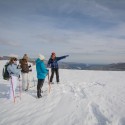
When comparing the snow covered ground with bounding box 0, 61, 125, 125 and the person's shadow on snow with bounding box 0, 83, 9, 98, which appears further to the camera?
the person's shadow on snow with bounding box 0, 83, 9, 98

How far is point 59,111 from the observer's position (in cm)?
745

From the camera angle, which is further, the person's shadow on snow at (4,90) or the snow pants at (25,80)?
the snow pants at (25,80)

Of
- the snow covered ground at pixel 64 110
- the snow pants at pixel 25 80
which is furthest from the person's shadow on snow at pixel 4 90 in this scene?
the snow pants at pixel 25 80

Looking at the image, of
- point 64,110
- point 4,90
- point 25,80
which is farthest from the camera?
point 4,90

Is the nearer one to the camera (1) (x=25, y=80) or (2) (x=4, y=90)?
(1) (x=25, y=80)

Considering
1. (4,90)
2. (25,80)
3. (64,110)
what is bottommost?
(64,110)

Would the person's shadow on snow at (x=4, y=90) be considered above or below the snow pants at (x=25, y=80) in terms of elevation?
below

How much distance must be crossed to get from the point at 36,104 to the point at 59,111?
1.50 meters

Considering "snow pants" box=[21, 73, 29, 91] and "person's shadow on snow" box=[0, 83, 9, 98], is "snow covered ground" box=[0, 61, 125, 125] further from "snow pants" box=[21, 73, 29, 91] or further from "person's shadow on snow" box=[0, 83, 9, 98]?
"snow pants" box=[21, 73, 29, 91]

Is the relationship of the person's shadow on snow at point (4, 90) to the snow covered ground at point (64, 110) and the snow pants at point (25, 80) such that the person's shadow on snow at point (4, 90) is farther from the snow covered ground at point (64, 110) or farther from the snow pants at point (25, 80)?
the snow pants at point (25, 80)

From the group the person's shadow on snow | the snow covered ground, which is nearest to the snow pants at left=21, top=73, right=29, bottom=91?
the person's shadow on snow

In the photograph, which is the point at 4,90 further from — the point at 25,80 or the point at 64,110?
the point at 64,110

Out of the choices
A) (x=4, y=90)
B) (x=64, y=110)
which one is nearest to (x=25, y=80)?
(x=4, y=90)

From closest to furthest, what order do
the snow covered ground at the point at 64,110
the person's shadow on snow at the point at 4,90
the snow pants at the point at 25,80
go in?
the snow covered ground at the point at 64,110 → the person's shadow on snow at the point at 4,90 → the snow pants at the point at 25,80
